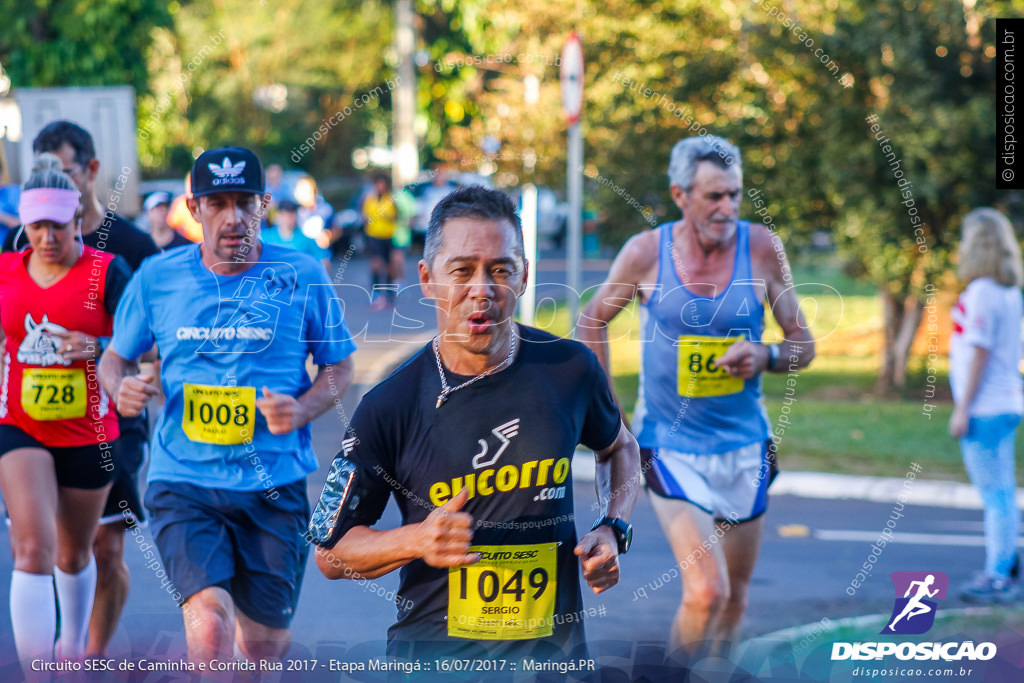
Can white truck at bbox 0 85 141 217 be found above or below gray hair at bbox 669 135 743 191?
above

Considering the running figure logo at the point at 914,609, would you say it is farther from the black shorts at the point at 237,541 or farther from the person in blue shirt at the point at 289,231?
the person in blue shirt at the point at 289,231

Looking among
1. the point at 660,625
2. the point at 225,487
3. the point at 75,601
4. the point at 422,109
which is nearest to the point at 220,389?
the point at 225,487

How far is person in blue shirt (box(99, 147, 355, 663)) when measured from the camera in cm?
383

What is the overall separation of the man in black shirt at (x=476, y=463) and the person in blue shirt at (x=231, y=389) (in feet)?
3.88

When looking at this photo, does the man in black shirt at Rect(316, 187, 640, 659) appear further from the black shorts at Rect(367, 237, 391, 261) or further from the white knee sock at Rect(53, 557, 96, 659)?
the black shorts at Rect(367, 237, 391, 261)

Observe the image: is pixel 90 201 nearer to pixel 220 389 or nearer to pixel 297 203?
pixel 220 389

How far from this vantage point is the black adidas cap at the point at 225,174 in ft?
12.6

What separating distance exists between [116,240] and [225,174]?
1040mm

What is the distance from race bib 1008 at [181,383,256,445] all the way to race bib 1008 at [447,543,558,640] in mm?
1441

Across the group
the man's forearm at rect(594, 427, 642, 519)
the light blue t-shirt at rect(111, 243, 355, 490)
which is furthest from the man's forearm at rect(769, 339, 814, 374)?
the light blue t-shirt at rect(111, 243, 355, 490)

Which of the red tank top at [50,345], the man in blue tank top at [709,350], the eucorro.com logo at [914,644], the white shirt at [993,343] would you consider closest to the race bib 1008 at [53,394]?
the red tank top at [50,345]

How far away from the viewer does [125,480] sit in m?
4.68

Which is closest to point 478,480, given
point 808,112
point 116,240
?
point 116,240

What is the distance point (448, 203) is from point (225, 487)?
1.60 meters
